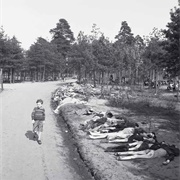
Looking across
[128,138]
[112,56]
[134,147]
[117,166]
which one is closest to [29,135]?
[128,138]

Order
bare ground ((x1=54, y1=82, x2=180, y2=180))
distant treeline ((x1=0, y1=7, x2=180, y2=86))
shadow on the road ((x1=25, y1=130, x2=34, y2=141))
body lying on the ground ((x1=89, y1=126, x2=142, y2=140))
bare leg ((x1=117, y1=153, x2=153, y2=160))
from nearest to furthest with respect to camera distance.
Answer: bare ground ((x1=54, y1=82, x2=180, y2=180)), bare leg ((x1=117, y1=153, x2=153, y2=160)), body lying on the ground ((x1=89, y1=126, x2=142, y2=140)), shadow on the road ((x1=25, y1=130, x2=34, y2=141)), distant treeline ((x1=0, y1=7, x2=180, y2=86))

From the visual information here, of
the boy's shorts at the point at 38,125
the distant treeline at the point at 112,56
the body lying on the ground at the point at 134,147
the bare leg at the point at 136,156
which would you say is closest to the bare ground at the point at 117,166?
the bare leg at the point at 136,156

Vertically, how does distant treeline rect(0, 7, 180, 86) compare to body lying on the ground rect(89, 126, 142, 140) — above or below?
above

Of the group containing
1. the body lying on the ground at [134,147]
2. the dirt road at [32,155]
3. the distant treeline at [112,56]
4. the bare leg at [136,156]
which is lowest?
the dirt road at [32,155]

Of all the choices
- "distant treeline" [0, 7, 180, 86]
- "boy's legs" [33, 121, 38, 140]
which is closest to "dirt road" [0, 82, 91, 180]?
"boy's legs" [33, 121, 38, 140]

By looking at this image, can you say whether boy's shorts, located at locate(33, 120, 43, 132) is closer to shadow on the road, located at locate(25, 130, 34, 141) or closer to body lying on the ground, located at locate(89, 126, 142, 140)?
shadow on the road, located at locate(25, 130, 34, 141)

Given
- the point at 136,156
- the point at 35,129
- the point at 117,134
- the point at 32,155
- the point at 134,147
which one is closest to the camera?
the point at 136,156

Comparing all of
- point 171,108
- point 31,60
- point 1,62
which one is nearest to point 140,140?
point 171,108

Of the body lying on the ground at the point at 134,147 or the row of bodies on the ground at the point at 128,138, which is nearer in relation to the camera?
the row of bodies on the ground at the point at 128,138

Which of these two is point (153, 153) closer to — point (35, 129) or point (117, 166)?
point (117, 166)

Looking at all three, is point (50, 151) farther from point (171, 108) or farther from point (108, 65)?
point (108, 65)

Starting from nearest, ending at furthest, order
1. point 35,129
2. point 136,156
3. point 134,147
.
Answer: point 136,156
point 134,147
point 35,129

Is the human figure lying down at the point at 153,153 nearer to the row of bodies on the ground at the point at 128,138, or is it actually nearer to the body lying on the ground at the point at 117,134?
the row of bodies on the ground at the point at 128,138

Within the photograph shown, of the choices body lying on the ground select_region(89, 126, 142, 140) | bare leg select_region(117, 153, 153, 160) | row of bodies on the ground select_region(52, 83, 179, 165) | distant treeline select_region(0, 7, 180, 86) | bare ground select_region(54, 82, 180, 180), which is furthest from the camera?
distant treeline select_region(0, 7, 180, 86)
